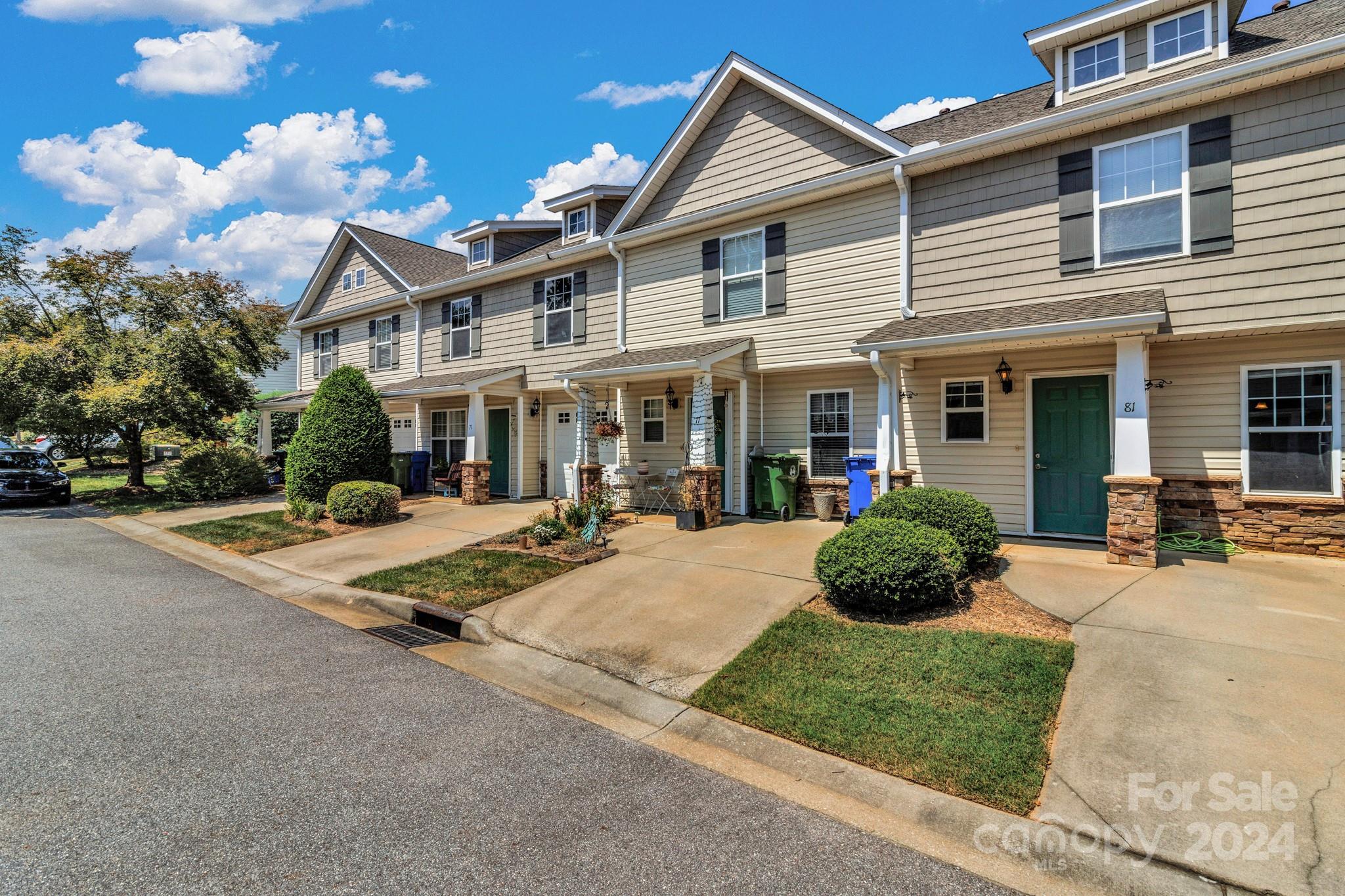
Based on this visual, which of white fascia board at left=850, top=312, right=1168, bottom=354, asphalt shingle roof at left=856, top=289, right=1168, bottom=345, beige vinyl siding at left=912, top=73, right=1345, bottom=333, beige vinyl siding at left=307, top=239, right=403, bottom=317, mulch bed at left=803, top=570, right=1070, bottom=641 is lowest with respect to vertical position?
mulch bed at left=803, top=570, right=1070, bottom=641

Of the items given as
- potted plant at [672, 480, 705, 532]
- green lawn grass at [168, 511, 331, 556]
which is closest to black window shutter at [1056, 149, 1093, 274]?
potted plant at [672, 480, 705, 532]

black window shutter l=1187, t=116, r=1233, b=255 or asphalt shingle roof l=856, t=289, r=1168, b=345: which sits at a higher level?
black window shutter l=1187, t=116, r=1233, b=255

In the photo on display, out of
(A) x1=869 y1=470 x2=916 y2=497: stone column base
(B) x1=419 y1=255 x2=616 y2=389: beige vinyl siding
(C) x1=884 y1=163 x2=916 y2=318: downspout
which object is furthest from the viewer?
(B) x1=419 y1=255 x2=616 y2=389: beige vinyl siding

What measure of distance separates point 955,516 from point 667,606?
10.8ft

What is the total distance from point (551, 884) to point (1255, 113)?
10549mm

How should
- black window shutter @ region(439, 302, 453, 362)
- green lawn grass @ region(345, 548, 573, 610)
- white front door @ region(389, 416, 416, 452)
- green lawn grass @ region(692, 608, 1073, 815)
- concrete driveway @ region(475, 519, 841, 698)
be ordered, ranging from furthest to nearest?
1. white front door @ region(389, 416, 416, 452)
2. black window shutter @ region(439, 302, 453, 362)
3. green lawn grass @ region(345, 548, 573, 610)
4. concrete driveway @ region(475, 519, 841, 698)
5. green lawn grass @ region(692, 608, 1073, 815)

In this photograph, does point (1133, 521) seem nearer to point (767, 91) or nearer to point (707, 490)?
point (707, 490)

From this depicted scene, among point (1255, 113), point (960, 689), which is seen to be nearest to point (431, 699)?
point (960, 689)

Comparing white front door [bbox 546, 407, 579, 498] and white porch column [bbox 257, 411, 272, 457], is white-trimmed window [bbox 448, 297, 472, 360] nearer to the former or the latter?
white front door [bbox 546, 407, 579, 498]

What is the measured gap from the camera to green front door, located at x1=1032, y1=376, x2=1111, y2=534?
8508 millimetres

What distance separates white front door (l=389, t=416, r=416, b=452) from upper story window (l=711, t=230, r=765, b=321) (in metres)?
11.0

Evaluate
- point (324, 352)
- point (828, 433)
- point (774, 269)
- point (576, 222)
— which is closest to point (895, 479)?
point (828, 433)

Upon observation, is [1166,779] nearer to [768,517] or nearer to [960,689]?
[960,689]

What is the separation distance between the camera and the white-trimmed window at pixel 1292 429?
23.7ft
